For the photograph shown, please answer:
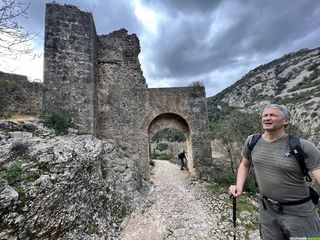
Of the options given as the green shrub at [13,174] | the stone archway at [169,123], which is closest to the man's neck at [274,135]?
the green shrub at [13,174]

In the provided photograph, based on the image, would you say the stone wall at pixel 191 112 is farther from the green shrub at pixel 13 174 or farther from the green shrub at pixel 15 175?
the green shrub at pixel 13 174

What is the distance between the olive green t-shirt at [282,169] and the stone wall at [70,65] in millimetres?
8632

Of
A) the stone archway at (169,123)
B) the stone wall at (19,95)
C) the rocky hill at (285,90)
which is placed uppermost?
the rocky hill at (285,90)

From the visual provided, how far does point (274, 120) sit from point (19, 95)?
958cm

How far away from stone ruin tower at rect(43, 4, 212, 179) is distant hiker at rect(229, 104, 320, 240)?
8.63 m

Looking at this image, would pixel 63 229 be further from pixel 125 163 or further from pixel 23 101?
pixel 23 101

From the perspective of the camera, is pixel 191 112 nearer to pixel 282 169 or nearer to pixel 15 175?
pixel 15 175

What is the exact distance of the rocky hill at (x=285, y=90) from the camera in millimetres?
34631

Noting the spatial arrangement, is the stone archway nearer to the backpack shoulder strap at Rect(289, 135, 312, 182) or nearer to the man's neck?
the man's neck

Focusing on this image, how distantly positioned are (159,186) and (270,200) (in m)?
8.82

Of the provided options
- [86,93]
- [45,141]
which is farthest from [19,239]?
[86,93]

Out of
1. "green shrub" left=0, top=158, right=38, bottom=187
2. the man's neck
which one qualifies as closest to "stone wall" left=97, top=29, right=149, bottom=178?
"green shrub" left=0, top=158, right=38, bottom=187

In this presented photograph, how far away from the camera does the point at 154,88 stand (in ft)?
41.0

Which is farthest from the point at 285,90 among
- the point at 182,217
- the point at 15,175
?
the point at 15,175
